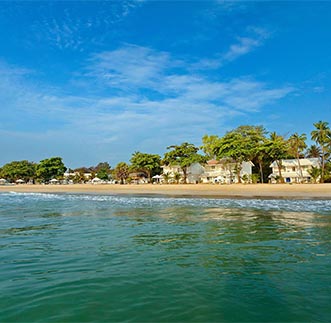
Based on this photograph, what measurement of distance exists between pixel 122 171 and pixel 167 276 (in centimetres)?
8358

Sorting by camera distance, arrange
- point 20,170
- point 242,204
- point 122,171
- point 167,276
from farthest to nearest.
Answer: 1. point 20,170
2. point 122,171
3. point 242,204
4. point 167,276

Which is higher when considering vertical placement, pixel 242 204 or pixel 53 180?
pixel 53 180

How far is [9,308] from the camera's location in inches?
194

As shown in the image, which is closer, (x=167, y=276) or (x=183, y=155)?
(x=167, y=276)

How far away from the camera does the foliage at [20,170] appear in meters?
108

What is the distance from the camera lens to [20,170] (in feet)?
352

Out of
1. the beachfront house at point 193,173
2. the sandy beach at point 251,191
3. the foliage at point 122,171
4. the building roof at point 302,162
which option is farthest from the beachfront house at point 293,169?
the foliage at point 122,171

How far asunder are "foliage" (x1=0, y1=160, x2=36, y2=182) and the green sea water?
4148 inches

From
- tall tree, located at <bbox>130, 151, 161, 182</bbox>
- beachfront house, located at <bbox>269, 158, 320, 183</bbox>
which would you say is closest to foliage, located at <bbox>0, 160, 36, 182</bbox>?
tall tree, located at <bbox>130, 151, 161, 182</bbox>

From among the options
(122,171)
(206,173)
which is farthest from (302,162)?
(122,171)

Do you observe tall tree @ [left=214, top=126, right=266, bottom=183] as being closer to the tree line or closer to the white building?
the tree line

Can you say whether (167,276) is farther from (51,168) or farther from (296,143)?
(51,168)

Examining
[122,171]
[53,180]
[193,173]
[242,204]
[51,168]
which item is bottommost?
[242,204]

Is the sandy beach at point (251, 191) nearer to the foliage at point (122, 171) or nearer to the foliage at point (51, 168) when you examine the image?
the foliage at point (122, 171)
